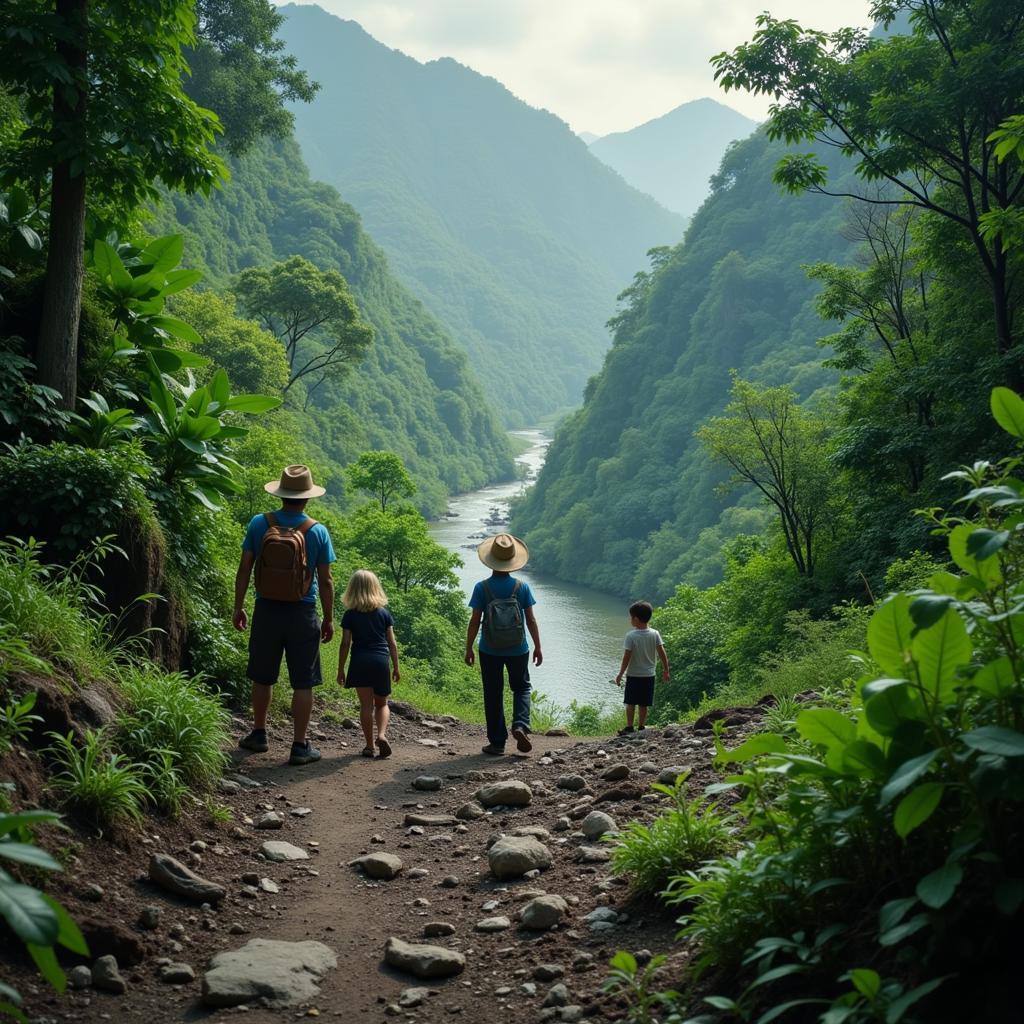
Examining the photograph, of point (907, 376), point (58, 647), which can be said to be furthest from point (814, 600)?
point (58, 647)

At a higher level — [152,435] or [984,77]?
[984,77]

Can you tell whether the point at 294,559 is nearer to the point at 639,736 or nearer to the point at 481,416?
the point at 639,736

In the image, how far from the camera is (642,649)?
29.0 ft

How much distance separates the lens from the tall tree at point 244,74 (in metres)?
34.0

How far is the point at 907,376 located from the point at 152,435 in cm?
1548

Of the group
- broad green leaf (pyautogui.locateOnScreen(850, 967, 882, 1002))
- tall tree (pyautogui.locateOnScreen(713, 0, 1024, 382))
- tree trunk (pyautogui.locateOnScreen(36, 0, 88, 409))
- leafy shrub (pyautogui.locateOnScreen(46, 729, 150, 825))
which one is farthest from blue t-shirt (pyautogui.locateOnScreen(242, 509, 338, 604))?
tall tree (pyautogui.locateOnScreen(713, 0, 1024, 382))

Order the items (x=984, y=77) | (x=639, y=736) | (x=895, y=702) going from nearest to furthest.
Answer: (x=895, y=702) < (x=639, y=736) < (x=984, y=77)

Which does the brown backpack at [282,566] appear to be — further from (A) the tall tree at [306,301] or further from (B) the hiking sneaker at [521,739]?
(A) the tall tree at [306,301]

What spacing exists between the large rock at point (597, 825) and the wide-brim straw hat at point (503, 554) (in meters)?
2.79

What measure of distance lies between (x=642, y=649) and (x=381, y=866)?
4.58 m

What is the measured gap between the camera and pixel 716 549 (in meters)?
62.0

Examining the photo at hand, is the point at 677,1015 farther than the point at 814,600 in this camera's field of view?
No

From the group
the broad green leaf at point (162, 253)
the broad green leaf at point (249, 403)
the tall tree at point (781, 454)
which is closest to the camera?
the broad green leaf at point (249, 403)

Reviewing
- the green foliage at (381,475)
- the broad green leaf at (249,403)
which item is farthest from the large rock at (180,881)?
the green foliage at (381,475)
